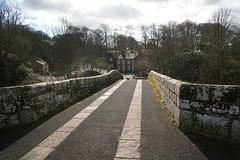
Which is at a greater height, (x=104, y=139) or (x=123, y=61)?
(x=123, y=61)

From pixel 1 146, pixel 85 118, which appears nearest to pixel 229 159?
pixel 85 118

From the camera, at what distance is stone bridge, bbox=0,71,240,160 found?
2199 mm

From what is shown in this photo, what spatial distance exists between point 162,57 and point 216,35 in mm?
6287

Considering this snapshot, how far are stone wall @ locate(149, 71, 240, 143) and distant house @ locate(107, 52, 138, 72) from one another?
1942 inches

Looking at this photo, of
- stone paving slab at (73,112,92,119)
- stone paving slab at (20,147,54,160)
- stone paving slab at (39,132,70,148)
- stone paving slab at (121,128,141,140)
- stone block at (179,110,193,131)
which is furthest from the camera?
stone paving slab at (73,112,92,119)

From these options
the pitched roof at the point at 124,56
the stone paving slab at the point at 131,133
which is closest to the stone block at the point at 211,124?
the stone paving slab at the point at 131,133

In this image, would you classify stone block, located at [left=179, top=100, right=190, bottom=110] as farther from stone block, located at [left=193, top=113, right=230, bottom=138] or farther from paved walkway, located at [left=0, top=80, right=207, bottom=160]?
paved walkway, located at [left=0, top=80, right=207, bottom=160]

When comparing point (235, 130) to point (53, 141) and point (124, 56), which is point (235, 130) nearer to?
point (53, 141)

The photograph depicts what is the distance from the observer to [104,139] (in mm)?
2568

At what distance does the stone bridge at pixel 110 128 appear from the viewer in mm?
2199

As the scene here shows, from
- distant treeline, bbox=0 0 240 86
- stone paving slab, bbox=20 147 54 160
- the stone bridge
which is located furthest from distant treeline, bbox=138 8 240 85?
stone paving slab, bbox=20 147 54 160

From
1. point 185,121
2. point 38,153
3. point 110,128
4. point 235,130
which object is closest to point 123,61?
point 110,128

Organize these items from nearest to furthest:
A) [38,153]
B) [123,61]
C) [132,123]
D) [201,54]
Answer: [38,153] < [132,123] < [201,54] < [123,61]

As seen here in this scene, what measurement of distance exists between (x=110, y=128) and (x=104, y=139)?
433 millimetres
